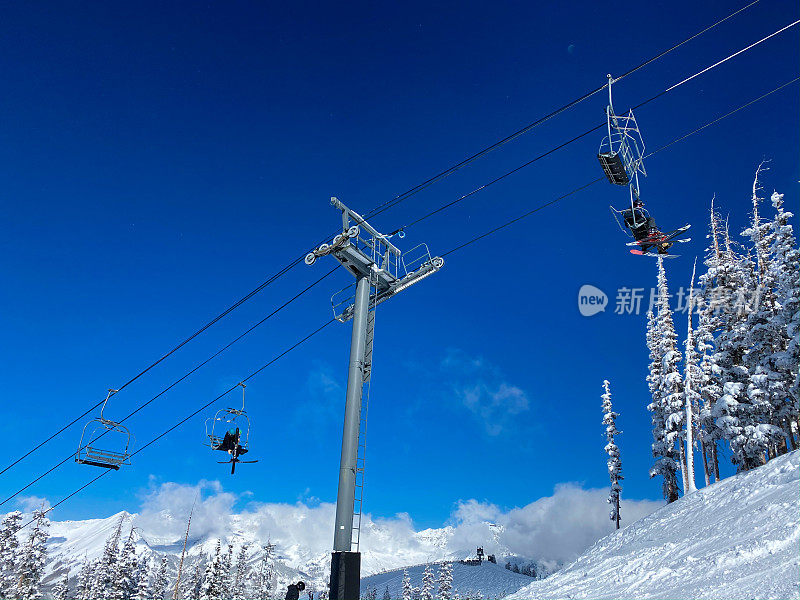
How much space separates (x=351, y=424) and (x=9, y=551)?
205 feet

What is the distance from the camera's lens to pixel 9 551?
5656cm

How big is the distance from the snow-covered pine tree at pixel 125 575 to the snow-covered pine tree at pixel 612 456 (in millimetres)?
48476

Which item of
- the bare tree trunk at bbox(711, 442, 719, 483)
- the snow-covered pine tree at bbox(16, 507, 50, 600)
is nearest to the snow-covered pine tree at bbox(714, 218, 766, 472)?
the bare tree trunk at bbox(711, 442, 719, 483)

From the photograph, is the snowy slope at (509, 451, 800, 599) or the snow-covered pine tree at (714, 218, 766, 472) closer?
the snowy slope at (509, 451, 800, 599)

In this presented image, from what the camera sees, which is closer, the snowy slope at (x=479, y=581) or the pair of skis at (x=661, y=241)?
the pair of skis at (x=661, y=241)

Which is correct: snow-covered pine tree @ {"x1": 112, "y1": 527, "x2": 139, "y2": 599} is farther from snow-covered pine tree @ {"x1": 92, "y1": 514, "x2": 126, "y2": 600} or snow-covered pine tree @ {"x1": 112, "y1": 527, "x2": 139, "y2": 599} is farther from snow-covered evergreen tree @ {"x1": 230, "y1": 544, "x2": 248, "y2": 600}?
snow-covered evergreen tree @ {"x1": 230, "y1": 544, "x2": 248, "y2": 600}

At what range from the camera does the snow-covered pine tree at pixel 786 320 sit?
1032 inches

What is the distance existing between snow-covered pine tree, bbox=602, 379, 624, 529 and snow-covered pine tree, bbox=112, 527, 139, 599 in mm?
48476

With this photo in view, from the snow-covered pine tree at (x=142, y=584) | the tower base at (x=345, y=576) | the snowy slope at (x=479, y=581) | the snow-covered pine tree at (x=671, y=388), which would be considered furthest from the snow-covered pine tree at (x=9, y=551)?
the snow-covered pine tree at (x=671, y=388)

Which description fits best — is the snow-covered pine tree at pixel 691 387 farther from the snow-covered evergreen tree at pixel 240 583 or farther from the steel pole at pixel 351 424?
the snow-covered evergreen tree at pixel 240 583

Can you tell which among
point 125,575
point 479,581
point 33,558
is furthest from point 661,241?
point 479,581

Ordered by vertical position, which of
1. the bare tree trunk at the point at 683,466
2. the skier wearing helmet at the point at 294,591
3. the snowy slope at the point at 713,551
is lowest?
the skier wearing helmet at the point at 294,591

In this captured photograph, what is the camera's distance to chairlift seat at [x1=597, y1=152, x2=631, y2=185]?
11.8m

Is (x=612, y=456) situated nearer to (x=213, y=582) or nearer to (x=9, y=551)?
(x=213, y=582)
